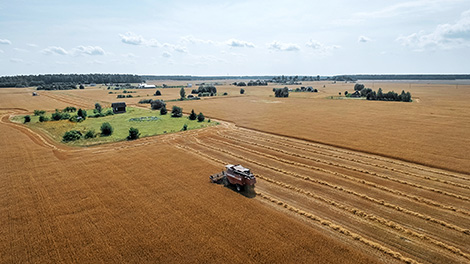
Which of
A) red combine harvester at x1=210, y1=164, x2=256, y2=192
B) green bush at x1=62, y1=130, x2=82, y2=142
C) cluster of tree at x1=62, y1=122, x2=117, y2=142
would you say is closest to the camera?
red combine harvester at x1=210, y1=164, x2=256, y2=192

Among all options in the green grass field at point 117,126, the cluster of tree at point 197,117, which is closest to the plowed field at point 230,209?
the green grass field at point 117,126

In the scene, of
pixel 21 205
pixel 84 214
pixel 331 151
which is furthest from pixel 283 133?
pixel 21 205

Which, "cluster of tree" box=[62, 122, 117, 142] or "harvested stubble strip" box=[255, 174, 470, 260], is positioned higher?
"cluster of tree" box=[62, 122, 117, 142]

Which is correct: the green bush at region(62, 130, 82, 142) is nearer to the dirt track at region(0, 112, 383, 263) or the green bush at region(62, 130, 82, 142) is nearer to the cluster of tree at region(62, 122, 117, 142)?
the cluster of tree at region(62, 122, 117, 142)

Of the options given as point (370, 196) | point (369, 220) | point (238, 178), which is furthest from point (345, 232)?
point (238, 178)

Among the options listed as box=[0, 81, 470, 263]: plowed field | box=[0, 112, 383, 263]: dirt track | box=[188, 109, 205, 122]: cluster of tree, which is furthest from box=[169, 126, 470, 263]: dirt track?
box=[188, 109, 205, 122]: cluster of tree

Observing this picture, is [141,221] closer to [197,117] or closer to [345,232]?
[345,232]

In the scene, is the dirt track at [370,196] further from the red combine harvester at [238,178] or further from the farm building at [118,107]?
the farm building at [118,107]
